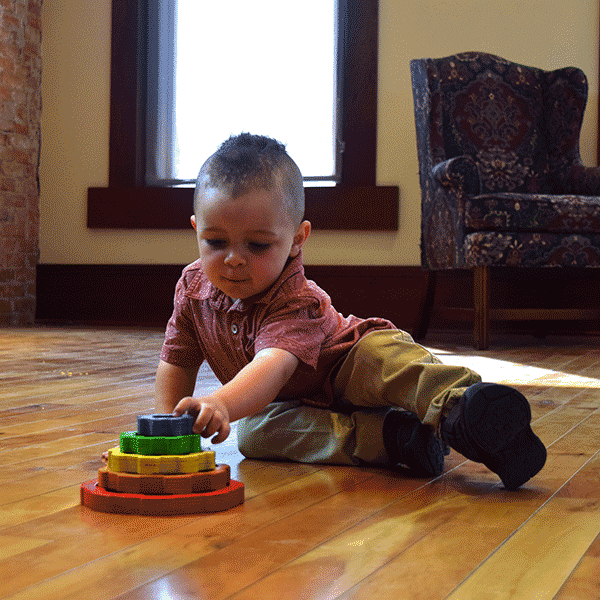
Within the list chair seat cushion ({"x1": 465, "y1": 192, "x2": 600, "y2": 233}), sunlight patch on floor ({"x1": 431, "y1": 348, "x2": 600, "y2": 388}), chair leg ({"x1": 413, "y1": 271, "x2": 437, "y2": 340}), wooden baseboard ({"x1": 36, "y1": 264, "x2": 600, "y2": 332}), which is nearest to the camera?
sunlight patch on floor ({"x1": 431, "y1": 348, "x2": 600, "y2": 388})

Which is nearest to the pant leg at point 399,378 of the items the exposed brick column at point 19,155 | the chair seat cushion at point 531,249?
the chair seat cushion at point 531,249

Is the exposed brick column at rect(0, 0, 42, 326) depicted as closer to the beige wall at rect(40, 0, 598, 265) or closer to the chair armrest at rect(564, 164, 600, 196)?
the beige wall at rect(40, 0, 598, 265)

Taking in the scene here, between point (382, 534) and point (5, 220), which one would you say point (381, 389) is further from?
point (5, 220)

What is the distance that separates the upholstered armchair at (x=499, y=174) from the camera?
115 inches

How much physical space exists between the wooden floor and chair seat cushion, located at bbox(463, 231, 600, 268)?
5.25ft

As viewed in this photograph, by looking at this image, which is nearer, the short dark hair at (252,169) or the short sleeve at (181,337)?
the short dark hair at (252,169)

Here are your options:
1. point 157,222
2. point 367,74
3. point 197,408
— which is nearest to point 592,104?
point 367,74

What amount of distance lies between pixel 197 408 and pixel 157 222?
348 cm

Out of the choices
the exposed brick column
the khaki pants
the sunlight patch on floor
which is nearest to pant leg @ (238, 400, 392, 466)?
the khaki pants

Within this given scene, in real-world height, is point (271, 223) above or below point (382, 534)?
above

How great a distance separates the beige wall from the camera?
387cm

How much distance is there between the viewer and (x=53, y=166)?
438 centimetres

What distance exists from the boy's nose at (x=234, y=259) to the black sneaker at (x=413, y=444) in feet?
0.92

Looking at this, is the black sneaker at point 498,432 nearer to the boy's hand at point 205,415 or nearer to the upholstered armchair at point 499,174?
the boy's hand at point 205,415
